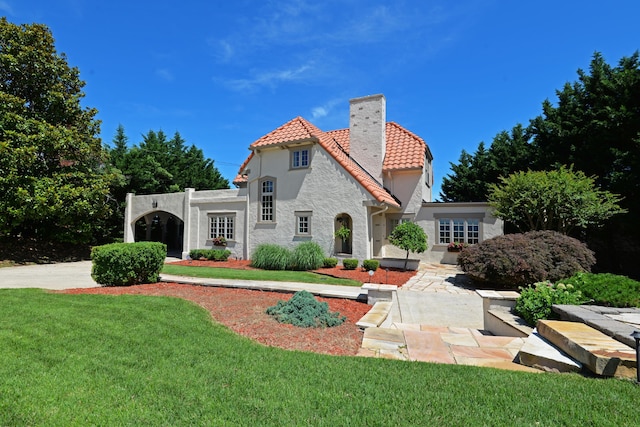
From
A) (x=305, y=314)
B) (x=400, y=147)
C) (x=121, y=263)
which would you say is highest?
(x=400, y=147)

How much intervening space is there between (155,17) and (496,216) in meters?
16.1

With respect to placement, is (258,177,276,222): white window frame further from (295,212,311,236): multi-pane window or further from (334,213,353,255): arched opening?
(334,213,353,255): arched opening

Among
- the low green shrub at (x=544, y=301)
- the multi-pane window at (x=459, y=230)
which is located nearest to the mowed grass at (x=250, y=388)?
the low green shrub at (x=544, y=301)

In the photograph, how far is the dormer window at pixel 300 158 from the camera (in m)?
17.0

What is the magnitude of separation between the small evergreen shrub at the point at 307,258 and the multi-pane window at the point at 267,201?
371 cm

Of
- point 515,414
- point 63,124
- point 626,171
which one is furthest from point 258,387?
point 63,124

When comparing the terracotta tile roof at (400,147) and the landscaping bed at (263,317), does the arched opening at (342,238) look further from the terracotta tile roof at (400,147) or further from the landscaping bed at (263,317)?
the landscaping bed at (263,317)

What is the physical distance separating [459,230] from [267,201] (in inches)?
414

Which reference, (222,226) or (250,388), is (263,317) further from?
(222,226)

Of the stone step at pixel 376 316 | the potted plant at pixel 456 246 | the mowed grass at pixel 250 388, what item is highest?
the potted plant at pixel 456 246

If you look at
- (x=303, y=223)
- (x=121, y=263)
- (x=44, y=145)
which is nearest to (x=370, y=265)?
(x=303, y=223)

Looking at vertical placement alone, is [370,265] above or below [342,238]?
below

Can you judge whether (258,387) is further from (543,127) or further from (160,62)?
(543,127)

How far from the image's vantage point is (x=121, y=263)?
346 inches
